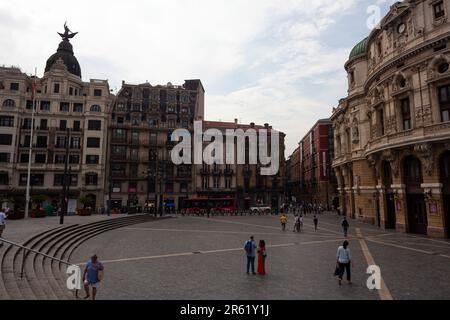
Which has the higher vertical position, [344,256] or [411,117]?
[411,117]

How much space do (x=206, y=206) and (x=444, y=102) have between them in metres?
37.8

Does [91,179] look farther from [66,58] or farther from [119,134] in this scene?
[66,58]

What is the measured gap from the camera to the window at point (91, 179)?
162 feet

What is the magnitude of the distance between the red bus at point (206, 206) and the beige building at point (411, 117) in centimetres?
2560

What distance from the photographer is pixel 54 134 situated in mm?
48812

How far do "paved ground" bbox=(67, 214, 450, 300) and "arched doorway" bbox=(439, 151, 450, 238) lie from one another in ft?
7.86

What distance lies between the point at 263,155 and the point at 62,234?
49880mm

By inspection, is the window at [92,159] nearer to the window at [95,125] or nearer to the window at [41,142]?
the window at [95,125]

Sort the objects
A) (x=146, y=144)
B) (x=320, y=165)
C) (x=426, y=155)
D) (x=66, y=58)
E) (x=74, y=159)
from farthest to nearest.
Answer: (x=320, y=165) < (x=146, y=144) < (x=66, y=58) < (x=74, y=159) < (x=426, y=155)

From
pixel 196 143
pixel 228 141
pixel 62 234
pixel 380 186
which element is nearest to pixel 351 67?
pixel 380 186

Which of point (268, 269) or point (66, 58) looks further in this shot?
point (66, 58)

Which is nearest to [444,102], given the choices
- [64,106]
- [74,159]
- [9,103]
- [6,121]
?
[74,159]

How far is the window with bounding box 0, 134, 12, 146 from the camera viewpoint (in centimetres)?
4634

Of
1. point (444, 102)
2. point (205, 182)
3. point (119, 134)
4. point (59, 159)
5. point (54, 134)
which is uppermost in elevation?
point (119, 134)
